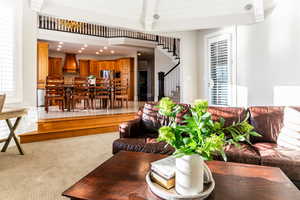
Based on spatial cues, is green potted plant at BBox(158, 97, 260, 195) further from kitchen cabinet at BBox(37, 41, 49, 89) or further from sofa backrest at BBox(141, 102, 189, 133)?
kitchen cabinet at BBox(37, 41, 49, 89)

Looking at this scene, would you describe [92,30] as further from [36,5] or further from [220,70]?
[220,70]

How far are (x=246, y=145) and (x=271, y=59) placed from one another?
257 cm

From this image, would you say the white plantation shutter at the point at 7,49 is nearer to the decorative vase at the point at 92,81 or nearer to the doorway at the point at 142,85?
the decorative vase at the point at 92,81

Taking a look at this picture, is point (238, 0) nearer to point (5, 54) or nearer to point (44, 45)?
point (5, 54)

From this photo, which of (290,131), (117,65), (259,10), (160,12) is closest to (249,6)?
(259,10)

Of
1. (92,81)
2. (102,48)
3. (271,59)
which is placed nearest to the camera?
(271,59)

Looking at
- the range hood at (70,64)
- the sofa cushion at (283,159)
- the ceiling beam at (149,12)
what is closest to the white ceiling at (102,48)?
the range hood at (70,64)

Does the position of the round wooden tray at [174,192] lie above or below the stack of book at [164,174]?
below

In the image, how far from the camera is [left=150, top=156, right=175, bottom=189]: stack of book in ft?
4.26

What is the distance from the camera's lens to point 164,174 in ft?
4.32

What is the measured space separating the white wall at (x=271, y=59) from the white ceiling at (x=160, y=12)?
12.2 inches

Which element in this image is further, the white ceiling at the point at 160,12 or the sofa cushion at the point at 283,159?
the white ceiling at the point at 160,12

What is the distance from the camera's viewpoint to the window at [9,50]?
369cm

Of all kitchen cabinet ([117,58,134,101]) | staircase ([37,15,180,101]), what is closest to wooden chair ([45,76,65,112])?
staircase ([37,15,180,101])
